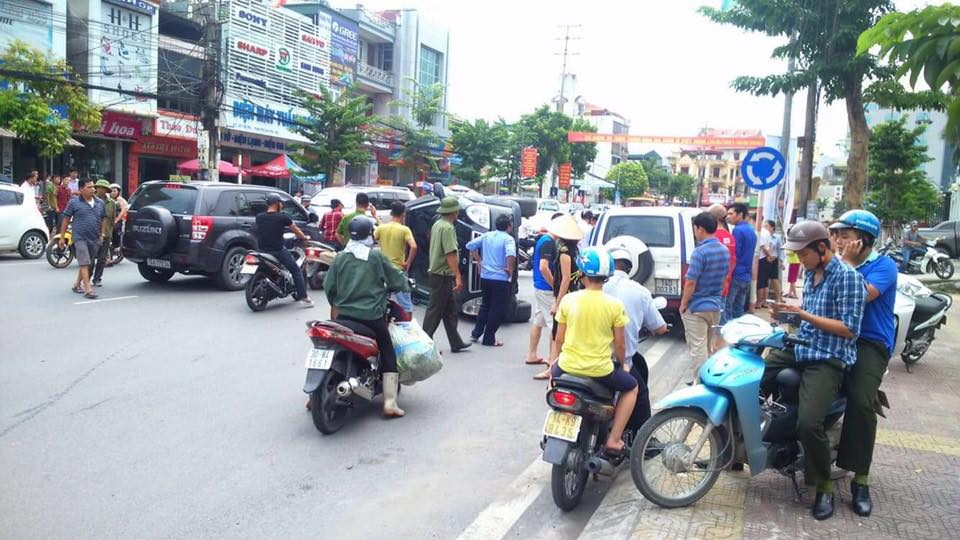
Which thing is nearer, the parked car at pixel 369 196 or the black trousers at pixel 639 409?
the black trousers at pixel 639 409

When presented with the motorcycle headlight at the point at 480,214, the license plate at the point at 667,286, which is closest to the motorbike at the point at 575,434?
the license plate at the point at 667,286

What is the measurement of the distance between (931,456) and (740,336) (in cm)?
210

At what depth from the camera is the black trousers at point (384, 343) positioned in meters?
5.82

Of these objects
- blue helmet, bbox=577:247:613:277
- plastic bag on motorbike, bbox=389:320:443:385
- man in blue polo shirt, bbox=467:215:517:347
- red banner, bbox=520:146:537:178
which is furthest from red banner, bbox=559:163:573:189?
blue helmet, bbox=577:247:613:277

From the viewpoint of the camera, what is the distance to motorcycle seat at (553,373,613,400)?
4.25 meters

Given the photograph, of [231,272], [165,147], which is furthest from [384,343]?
[165,147]

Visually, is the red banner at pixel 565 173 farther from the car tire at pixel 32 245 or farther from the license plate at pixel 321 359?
the license plate at pixel 321 359

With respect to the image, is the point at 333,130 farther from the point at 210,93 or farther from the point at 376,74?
the point at 376,74

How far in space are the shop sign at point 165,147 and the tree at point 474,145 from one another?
1544 centimetres

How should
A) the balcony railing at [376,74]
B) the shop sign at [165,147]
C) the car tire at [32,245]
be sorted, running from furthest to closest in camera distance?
the balcony railing at [376,74] → the shop sign at [165,147] → the car tire at [32,245]

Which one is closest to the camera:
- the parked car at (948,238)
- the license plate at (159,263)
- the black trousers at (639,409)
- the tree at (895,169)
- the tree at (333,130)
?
the black trousers at (639,409)

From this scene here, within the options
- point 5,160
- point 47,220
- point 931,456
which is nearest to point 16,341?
point 931,456

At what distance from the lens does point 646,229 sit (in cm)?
1021

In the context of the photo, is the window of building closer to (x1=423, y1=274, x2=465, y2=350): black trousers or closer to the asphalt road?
(x1=423, y1=274, x2=465, y2=350): black trousers
